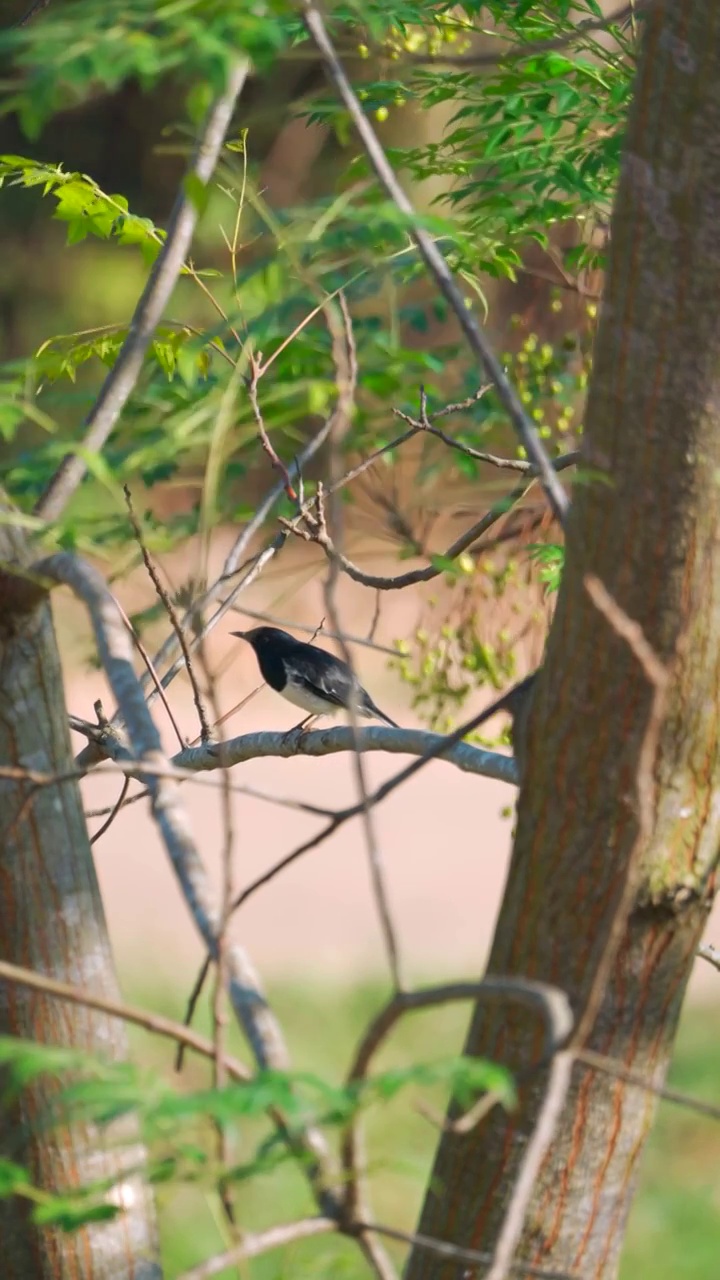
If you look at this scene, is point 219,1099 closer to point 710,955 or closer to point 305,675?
point 710,955

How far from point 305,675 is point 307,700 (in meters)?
0.09

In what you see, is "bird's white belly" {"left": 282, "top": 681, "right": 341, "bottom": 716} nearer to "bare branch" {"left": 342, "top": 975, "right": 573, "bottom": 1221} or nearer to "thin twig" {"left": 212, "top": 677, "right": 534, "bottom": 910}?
"thin twig" {"left": 212, "top": 677, "right": 534, "bottom": 910}

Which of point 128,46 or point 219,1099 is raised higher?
point 128,46

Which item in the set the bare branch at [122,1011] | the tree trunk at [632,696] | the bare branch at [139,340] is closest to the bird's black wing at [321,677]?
the bare branch at [139,340]

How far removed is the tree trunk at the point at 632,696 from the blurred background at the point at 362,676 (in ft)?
0.53

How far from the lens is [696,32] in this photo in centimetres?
134

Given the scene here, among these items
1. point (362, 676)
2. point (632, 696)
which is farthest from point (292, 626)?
point (362, 676)

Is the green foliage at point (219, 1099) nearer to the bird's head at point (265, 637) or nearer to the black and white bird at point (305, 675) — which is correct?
the black and white bird at point (305, 675)

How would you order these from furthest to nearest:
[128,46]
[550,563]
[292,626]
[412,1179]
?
[412,1179], [550,563], [292,626], [128,46]

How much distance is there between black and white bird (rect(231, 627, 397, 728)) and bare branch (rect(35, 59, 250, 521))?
2.62m

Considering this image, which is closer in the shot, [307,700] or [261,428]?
[261,428]

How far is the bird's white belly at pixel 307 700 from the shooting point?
4.41 metres

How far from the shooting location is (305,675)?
14.7 feet

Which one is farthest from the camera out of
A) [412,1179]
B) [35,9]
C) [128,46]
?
[412,1179]
